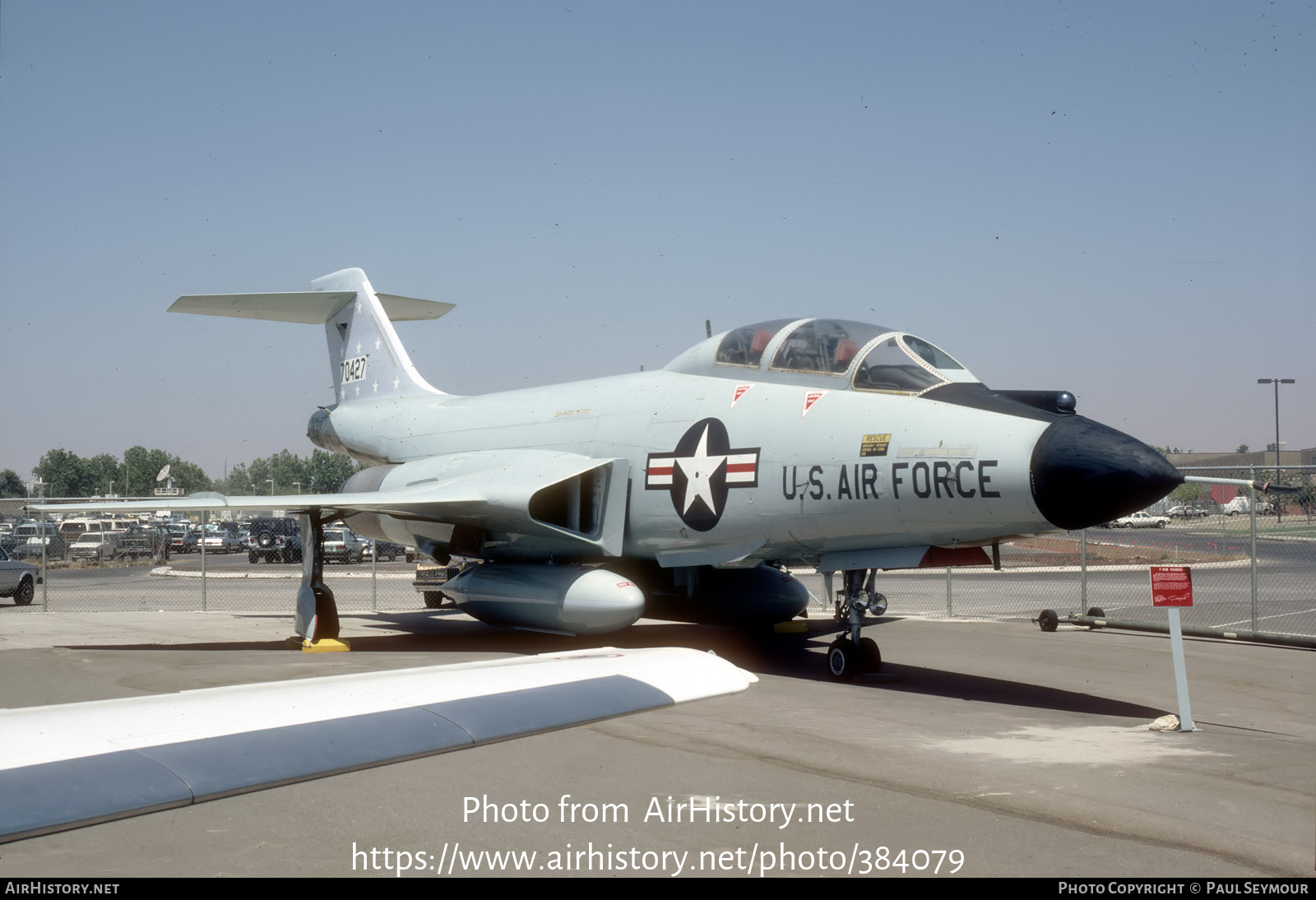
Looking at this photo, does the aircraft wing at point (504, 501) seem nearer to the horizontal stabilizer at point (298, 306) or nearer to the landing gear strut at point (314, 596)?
the landing gear strut at point (314, 596)

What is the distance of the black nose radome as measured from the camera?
26.8ft

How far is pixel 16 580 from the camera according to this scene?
20969 mm

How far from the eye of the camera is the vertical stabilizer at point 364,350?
1866 cm

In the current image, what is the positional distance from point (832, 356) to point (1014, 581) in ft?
60.9

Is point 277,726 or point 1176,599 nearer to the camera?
point 277,726

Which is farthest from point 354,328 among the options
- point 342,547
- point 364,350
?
point 342,547

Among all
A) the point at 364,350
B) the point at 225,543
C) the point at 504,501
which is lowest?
the point at 225,543

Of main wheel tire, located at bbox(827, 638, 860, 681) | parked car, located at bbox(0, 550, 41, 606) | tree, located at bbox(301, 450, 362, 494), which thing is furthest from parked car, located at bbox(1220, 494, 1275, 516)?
tree, located at bbox(301, 450, 362, 494)

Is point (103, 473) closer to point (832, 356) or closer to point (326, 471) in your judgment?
point (326, 471)

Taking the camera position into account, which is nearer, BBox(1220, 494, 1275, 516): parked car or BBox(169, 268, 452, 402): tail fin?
BBox(1220, 494, 1275, 516): parked car

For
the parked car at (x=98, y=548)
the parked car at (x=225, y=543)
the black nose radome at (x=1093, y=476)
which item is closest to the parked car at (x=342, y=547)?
the parked car at (x=98, y=548)

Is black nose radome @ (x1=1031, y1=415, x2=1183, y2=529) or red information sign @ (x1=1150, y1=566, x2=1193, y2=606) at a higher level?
black nose radome @ (x1=1031, y1=415, x2=1183, y2=529)

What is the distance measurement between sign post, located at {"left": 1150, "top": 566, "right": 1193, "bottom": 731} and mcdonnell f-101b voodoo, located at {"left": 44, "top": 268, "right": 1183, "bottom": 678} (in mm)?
722

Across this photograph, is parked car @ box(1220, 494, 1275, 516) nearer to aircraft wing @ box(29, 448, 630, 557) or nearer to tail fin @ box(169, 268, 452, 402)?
aircraft wing @ box(29, 448, 630, 557)
